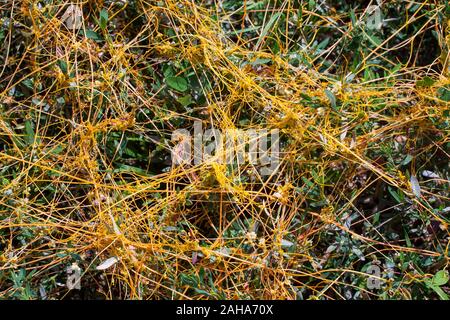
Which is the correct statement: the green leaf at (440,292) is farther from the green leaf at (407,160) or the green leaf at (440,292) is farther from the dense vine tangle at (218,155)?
the green leaf at (407,160)

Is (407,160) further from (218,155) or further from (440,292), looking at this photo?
(218,155)

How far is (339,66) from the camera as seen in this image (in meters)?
2.87

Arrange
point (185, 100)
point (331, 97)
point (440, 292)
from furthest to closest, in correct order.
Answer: point (185, 100), point (331, 97), point (440, 292)

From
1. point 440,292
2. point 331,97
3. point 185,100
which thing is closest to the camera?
point 440,292

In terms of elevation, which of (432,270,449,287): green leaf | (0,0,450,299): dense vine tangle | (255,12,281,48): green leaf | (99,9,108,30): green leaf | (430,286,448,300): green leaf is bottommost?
(430,286,448,300): green leaf

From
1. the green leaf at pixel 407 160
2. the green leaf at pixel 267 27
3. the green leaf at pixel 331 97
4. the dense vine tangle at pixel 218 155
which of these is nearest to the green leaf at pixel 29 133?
the dense vine tangle at pixel 218 155

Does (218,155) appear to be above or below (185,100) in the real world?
below

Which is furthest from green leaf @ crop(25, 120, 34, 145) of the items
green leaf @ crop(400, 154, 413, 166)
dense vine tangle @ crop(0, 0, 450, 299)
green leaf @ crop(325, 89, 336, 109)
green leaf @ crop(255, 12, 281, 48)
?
green leaf @ crop(400, 154, 413, 166)

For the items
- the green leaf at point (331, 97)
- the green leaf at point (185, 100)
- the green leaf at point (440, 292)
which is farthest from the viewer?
the green leaf at point (185, 100)

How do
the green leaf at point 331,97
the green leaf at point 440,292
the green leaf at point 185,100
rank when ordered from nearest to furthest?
the green leaf at point 440,292
the green leaf at point 331,97
the green leaf at point 185,100

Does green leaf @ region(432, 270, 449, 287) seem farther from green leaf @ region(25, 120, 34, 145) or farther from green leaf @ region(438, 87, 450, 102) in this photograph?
green leaf @ region(25, 120, 34, 145)

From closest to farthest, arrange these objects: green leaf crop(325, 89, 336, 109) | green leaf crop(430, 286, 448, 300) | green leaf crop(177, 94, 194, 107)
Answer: green leaf crop(430, 286, 448, 300) < green leaf crop(325, 89, 336, 109) < green leaf crop(177, 94, 194, 107)

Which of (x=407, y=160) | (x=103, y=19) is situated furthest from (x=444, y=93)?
(x=103, y=19)

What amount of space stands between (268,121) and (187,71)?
13.5 inches
